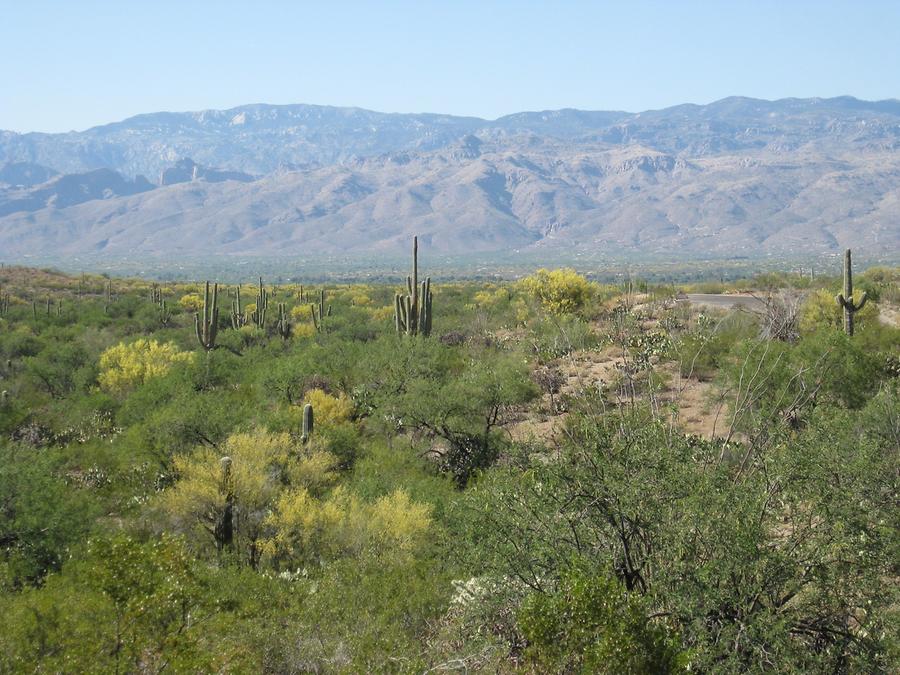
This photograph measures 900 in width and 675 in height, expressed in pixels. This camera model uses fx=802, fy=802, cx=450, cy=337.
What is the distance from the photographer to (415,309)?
31250mm

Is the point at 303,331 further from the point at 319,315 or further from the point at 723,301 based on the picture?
the point at 723,301

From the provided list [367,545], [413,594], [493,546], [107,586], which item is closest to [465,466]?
[367,545]

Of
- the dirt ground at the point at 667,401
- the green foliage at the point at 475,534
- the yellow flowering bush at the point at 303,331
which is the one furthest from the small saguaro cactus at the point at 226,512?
the yellow flowering bush at the point at 303,331

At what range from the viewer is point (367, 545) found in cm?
1523

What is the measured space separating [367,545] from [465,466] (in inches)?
291

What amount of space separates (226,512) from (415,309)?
15.1m

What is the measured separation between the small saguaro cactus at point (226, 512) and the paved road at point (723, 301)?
24788 millimetres

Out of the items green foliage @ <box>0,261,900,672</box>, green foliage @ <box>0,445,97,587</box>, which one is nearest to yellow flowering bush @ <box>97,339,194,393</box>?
green foliage @ <box>0,261,900,672</box>

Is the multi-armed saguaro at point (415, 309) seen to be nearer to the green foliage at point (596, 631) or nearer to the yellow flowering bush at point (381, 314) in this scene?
the yellow flowering bush at point (381, 314)

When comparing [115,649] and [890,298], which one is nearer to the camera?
[115,649]

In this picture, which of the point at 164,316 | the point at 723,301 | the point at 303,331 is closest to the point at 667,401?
the point at 723,301

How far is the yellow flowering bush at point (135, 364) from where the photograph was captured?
31328 millimetres

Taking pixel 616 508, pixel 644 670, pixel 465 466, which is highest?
pixel 616 508

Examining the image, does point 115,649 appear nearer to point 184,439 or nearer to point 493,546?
point 493,546
